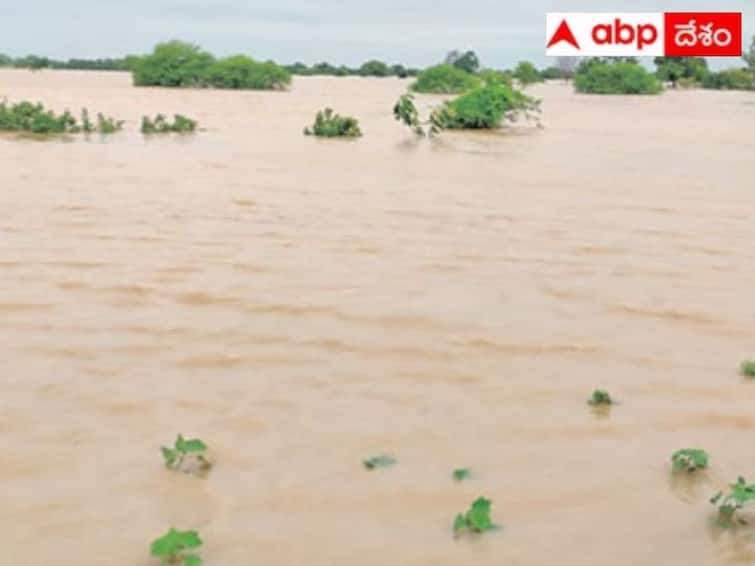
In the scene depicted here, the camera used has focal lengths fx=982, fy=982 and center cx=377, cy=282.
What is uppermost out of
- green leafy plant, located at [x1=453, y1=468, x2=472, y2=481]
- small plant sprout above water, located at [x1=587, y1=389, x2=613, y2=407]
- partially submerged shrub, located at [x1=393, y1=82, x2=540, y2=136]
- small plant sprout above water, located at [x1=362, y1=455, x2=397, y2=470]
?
partially submerged shrub, located at [x1=393, y1=82, x2=540, y2=136]

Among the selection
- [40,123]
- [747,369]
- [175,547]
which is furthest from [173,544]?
[40,123]

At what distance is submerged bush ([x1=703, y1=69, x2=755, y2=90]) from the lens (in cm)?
5384

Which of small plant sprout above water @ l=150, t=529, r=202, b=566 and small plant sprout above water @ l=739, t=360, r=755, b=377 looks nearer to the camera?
small plant sprout above water @ l=150, t=529, r=202, b=566

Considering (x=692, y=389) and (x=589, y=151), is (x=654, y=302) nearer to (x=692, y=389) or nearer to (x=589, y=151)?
(x=692, y=389)

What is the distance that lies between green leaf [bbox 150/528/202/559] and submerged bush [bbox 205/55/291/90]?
42360mm

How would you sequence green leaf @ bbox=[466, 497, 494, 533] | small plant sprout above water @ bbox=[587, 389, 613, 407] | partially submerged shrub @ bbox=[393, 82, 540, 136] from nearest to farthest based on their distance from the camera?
green leaf @ bbox=[466, 497, 494, 533] → small plant sprout above water @ bbox=[587, 389, 613, 407] → partially submerged shrub @ bbox=[393, 82, 540, 136]

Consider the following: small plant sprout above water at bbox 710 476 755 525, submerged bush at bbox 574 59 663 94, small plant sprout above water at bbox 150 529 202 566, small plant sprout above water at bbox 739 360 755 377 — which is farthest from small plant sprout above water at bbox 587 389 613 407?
submerged bush at bbox 574 59 663 94

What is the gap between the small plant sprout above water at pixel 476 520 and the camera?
119 inches

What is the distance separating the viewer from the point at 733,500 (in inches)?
125

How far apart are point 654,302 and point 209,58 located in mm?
42103

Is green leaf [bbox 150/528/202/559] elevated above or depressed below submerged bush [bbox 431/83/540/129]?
below

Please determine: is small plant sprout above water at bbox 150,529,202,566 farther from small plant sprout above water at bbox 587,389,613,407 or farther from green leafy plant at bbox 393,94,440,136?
green leafy plant at bbox 393,94,440,136

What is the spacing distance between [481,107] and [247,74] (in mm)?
26122

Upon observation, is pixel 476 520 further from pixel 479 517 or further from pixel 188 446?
pixel 188 446
